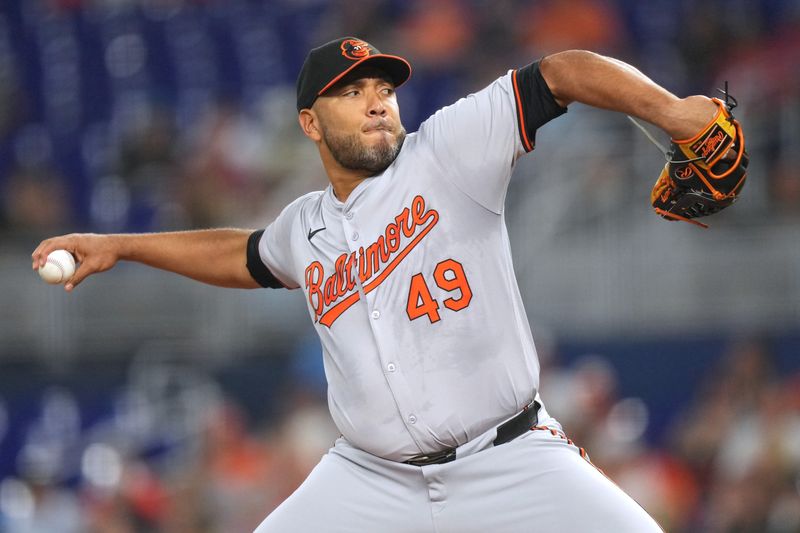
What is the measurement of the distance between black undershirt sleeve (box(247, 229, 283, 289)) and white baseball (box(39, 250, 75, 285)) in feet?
2.13

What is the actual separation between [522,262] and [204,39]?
3.75m

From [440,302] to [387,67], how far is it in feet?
2.70

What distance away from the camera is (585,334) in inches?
319

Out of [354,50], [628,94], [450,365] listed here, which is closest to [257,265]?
[354,50]

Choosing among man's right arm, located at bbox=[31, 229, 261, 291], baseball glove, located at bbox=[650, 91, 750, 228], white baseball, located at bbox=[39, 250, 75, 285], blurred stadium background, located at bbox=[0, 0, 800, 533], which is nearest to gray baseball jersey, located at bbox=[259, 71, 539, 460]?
baseball glove, located at bbox=[650, 91, 750, 228]

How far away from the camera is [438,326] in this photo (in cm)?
377

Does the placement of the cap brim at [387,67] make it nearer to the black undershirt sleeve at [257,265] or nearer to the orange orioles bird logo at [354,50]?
the orange orioles bird logo at [354,50]

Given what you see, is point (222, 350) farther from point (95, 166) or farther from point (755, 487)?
point (755, 487)

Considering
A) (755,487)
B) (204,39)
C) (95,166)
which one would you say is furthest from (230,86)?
(755,487)

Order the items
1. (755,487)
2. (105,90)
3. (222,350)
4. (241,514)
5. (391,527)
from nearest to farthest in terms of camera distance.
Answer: (391,527), (755,487), (241,514), (222,350), (105,90)

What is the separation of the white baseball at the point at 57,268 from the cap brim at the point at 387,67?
0.98 meters

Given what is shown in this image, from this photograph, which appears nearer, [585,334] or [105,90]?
[585,334]

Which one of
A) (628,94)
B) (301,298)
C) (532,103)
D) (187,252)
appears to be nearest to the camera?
(628,94)

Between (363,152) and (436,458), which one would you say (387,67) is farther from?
(436,458)
